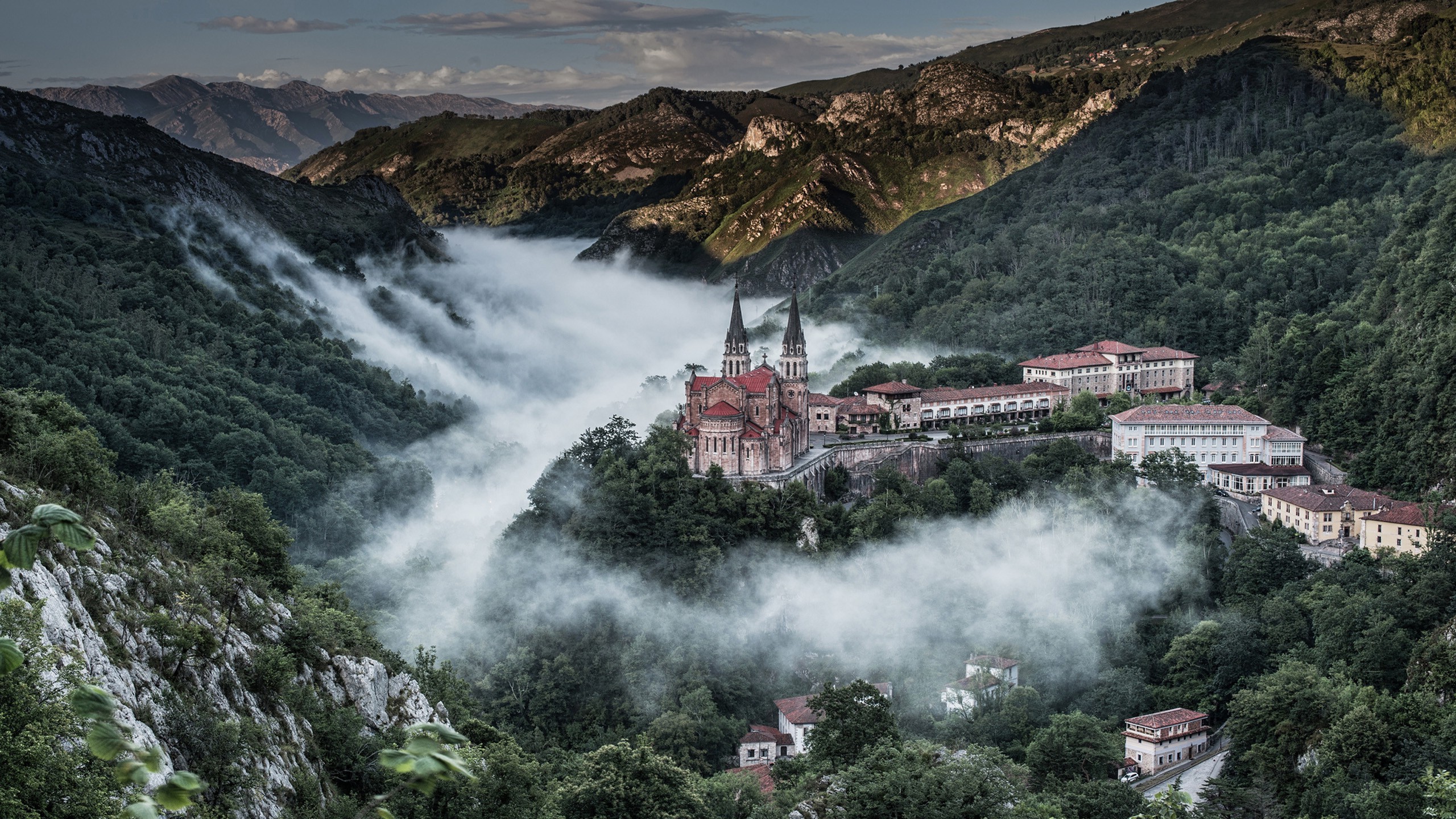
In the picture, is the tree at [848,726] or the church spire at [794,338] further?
the church spire at [794,338]

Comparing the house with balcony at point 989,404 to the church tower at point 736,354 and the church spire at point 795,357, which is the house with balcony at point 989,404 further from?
the church tower at point 736,354

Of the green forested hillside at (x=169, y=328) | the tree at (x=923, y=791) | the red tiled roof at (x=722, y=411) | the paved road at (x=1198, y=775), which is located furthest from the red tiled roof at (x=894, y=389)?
the tree at (x=923, y=791)

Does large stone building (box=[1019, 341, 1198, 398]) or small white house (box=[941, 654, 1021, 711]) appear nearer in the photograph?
small white house (box=[941, 654, 1021, 711])

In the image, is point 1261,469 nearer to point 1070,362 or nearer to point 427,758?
point 1070,362

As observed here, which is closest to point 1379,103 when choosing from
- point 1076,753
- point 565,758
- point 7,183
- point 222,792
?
point 1076,753

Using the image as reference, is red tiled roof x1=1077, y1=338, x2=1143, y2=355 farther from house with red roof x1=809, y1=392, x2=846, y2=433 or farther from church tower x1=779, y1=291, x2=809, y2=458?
church tower x1=779, y1=291, x2=809, y2=458

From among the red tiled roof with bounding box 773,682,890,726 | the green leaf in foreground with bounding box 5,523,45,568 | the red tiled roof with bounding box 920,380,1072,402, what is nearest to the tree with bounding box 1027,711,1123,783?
the red tiled roof with bounding box 773,682,890,726

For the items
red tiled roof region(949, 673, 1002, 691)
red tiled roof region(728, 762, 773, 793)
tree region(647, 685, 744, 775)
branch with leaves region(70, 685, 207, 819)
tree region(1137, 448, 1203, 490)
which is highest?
tree region(1137, 448, 1203, 490)

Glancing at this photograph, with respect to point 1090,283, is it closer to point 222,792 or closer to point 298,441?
point 298,441
